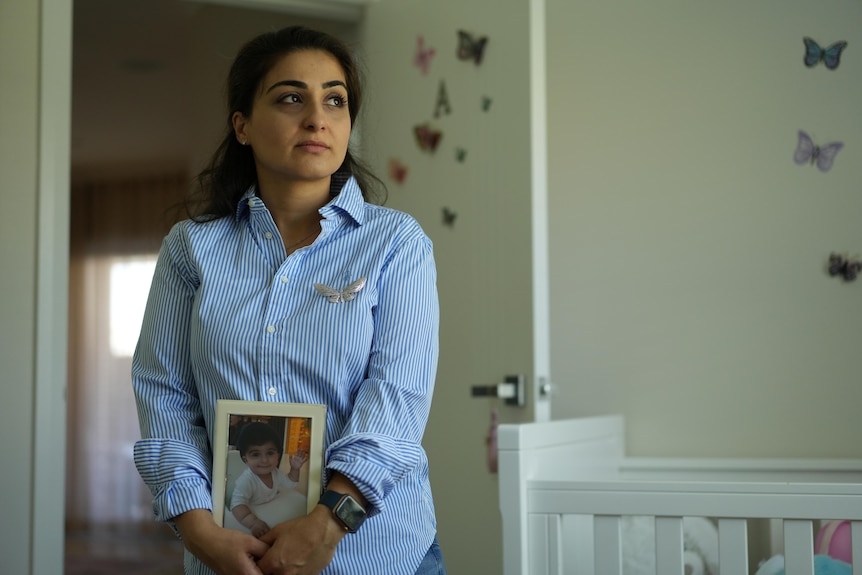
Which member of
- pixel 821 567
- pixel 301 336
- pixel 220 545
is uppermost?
pixel 301 336

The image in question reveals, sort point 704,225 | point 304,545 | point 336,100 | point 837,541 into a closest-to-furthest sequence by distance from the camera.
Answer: point 304,545 → point 336,100 → point 837,541 → point 704,225

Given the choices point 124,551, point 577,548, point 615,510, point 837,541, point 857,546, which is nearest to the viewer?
point 857,546

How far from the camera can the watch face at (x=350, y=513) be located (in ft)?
3.19

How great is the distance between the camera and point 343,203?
1.14 m

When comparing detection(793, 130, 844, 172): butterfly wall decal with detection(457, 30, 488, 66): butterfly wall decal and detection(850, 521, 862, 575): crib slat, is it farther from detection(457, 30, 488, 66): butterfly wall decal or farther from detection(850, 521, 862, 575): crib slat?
detection(850, 521, 862, 575): crib slat

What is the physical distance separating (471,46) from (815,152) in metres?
0.97

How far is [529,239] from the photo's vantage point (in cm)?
221

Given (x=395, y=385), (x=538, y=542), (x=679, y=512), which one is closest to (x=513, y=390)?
(x=538, y=542)

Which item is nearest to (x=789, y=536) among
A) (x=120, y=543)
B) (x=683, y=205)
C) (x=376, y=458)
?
(x=376, y=458)

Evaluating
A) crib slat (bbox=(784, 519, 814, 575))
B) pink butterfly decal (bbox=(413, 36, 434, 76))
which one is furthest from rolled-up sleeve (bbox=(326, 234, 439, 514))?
pink butterfly decal (bbox=(413, 36, 434, 76))

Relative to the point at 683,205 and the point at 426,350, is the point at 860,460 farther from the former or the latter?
the point at 426,350

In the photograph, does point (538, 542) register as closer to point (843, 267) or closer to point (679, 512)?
point (679, 512)

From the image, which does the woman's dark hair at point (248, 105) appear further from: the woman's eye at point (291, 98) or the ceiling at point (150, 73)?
the ceiling at point (150, 73)

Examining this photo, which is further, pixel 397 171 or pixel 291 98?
pixel 397 171
